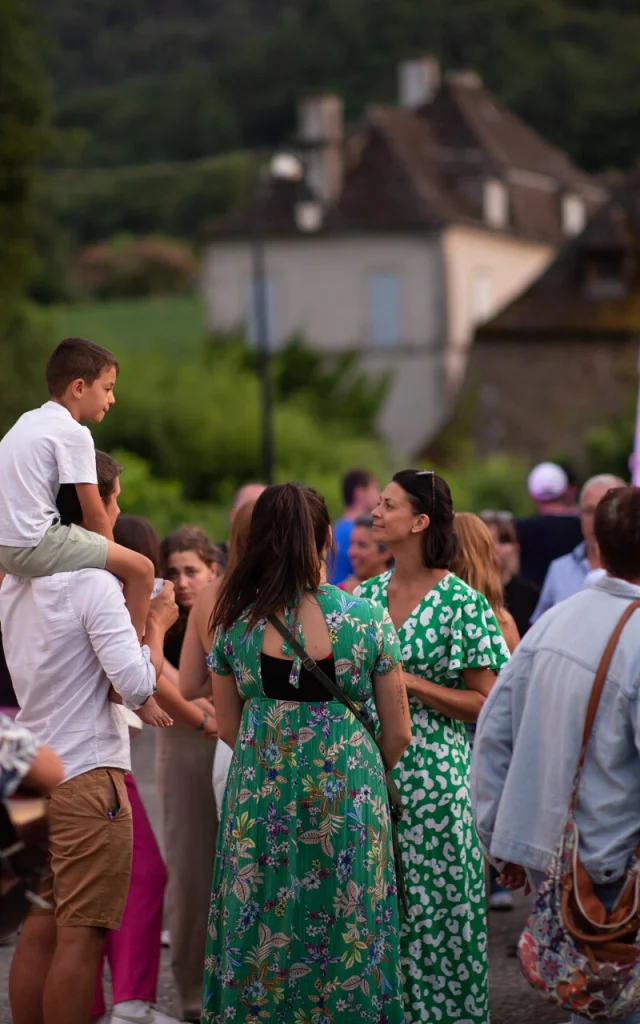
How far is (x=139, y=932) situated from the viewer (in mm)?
6359

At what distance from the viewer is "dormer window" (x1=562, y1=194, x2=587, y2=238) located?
62.6 meters

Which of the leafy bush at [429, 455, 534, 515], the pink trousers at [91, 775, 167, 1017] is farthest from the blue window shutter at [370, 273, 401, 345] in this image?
the pink trousers at [91, 775, 167, 1017]

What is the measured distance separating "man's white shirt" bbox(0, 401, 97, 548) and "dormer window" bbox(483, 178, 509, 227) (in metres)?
53.2

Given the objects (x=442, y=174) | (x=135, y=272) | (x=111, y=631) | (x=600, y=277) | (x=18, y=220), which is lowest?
(x=111, y=631)

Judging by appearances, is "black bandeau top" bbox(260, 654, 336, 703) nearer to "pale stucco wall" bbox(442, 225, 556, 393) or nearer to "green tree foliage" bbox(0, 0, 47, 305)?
"green tree foliage" bbox(0, 0, 47, 305)

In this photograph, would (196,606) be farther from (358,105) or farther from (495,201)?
(358,105)

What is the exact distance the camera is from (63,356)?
5137 mm

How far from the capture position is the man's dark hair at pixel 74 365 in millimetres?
5117

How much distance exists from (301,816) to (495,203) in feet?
180

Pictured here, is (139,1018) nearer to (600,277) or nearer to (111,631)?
(111,631)

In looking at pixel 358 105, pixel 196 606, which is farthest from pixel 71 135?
pixel 358 105

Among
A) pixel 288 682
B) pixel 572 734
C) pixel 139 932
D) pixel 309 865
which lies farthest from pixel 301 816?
pixel 139 932

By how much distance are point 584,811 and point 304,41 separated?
4355 inches

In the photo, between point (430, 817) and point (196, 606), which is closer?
point (430, 817)
